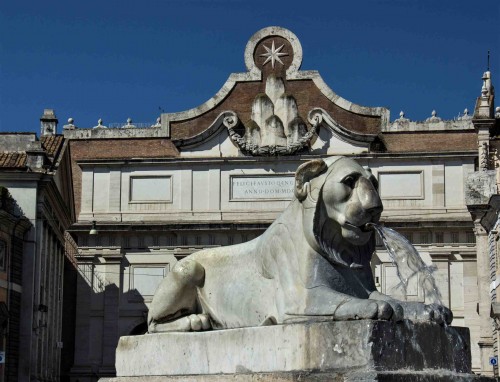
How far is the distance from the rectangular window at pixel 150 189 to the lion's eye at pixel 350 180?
40.1 metres

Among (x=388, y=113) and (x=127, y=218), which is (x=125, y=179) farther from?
(x=388, y=113)

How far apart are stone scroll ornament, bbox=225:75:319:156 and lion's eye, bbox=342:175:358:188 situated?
38.4 m

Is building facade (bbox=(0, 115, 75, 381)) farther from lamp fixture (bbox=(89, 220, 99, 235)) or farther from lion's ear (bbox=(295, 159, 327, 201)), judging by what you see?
lion's ear (bbox=(295, 159, 327, 201))

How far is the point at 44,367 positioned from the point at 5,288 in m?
5.81

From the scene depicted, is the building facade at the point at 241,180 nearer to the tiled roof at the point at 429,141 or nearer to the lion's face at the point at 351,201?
the tiled roof at the point at 429,141

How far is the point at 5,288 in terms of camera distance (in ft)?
119

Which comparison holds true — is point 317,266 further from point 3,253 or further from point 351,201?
point 3,253

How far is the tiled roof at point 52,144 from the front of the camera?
4376 cm

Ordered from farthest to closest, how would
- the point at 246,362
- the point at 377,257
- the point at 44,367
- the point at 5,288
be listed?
the point at 377,257
the point at 44,367
the point at 5,288
the point at 246,362

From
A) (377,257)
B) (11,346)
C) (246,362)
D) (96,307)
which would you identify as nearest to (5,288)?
(11,346)

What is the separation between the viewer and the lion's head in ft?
24.9

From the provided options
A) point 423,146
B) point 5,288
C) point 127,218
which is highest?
point 423,146

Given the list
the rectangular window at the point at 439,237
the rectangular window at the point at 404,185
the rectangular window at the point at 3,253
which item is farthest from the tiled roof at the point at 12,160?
the rectangular window at the point at 439,237

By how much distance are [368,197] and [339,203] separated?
20 cm
